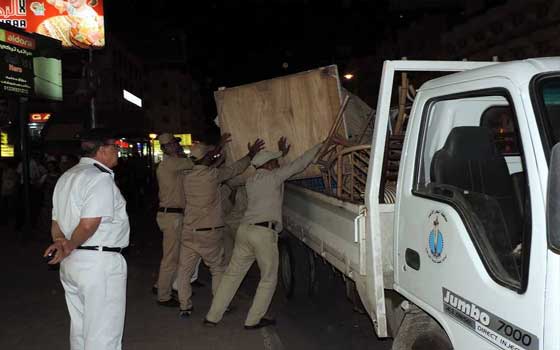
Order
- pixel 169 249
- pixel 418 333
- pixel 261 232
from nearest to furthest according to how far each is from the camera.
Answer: pixel 418 333, pixel 261 232, pixel 169 249

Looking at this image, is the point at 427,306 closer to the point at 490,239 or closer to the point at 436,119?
the point at 490,239

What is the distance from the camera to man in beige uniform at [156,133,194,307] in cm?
685

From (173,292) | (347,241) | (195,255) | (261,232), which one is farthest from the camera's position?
(173,292)

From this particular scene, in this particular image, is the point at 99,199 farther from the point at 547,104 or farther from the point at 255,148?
the point at 547,104

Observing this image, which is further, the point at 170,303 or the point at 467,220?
the point at 170,303

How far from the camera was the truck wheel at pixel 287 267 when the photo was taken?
6.91 meters

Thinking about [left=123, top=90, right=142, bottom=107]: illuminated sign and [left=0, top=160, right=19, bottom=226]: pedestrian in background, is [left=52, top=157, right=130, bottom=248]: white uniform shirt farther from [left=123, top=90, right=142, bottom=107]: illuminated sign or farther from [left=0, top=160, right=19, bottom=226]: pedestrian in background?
[left=123, top=90, right=142, bottom=107]: illuminated sign

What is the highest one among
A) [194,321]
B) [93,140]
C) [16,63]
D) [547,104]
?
[16,63]

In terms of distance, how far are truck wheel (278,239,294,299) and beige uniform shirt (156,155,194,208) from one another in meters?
1.37

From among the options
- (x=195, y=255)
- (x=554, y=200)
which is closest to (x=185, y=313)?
(x=195, y=255)

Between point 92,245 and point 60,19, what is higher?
point 60,19

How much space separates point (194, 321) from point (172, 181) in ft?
5.67

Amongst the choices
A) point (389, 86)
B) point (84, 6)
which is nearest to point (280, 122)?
point (389, 86)

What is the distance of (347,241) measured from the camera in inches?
165
